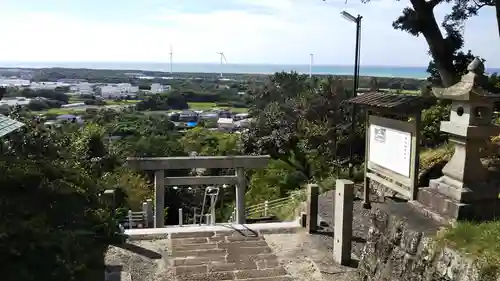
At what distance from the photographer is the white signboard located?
6.65 meters

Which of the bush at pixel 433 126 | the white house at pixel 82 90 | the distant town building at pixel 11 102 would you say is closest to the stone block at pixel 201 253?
the bush at pixel 433 126

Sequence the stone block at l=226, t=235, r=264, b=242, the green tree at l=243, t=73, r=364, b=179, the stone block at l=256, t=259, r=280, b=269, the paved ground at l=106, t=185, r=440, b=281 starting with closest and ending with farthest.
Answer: the paved ground at l=106, t=185, r=440, b=281 < the stone block at l=256, t=259, r=280, b=269 < the stone block at l=226, t=235, r=264, b=242 < the green tree at l=243, t=73, r=364, b=179

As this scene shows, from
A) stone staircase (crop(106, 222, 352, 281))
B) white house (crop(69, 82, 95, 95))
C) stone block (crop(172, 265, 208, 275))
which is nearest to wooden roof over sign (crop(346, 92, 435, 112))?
stone staircase (crop(106, 222, 352, 281))

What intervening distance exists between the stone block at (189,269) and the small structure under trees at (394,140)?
323 cm

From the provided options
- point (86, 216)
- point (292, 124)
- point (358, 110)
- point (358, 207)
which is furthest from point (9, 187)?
point (292, 124)

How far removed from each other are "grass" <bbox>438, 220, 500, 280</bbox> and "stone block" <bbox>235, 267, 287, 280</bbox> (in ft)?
9.69

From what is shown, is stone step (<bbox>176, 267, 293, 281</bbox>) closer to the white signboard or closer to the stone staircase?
the stone staircase

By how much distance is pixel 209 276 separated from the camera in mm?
6238

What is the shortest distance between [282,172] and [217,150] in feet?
31.0

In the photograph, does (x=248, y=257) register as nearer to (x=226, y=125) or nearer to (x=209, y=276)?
(x=209, y=276)

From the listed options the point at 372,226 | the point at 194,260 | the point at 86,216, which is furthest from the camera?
the point at 194,260

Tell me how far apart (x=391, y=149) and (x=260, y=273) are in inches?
Result: 112

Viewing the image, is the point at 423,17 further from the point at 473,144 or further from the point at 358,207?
the point at 473,144

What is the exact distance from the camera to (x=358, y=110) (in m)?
15.9
